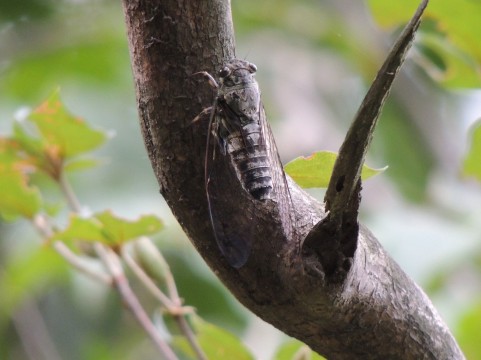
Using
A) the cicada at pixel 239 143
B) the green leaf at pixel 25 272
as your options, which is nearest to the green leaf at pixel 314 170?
the cicada at pixel 239 143

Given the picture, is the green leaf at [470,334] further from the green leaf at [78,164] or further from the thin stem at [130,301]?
the green leaf at [78,164]

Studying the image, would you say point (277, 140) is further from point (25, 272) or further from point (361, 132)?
point (361, 132)

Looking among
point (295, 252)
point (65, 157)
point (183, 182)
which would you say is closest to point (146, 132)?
point (183, 182)

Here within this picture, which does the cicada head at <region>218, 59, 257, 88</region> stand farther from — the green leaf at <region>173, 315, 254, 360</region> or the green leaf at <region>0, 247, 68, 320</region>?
the green leaf at <region>0, 247, 68, 320</region>

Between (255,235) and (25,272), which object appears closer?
(255,235)

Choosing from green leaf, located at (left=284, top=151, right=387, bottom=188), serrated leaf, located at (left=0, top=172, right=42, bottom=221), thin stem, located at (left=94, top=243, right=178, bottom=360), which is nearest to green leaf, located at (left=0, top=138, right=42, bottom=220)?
serrated leaf, located at (left=0, top=172, right=42, bottom=221)

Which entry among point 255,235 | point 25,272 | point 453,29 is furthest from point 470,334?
point 25,272

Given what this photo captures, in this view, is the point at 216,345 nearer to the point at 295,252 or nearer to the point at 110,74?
the point at 295,252

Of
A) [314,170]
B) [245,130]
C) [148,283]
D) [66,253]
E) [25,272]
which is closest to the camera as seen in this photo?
[314,170]
